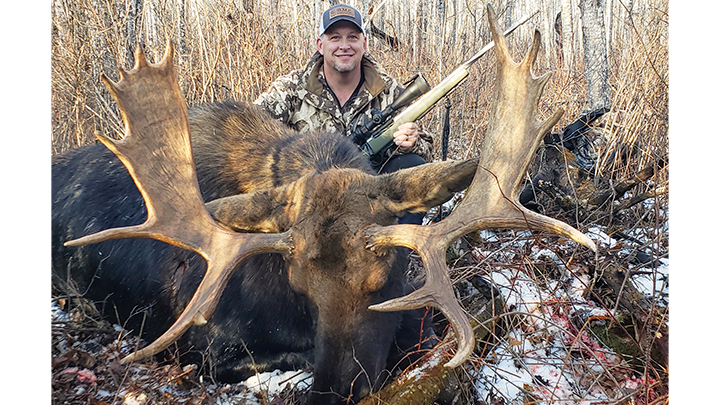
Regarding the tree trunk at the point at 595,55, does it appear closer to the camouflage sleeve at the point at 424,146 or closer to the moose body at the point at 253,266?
the camouflage sleeve at the point at 424,146

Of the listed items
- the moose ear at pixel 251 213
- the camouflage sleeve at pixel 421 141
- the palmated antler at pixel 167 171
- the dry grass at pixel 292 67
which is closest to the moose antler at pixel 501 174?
the moose ear at pixel 251 213

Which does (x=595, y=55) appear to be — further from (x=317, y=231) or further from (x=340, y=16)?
(x=317, y=231)

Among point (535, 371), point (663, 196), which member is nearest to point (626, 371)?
point (535, 371)

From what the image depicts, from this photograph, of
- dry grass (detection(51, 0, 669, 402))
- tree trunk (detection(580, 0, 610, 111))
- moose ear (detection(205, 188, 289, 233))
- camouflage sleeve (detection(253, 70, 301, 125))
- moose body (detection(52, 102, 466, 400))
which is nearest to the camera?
moose body (detection(52, 102, 466, 400))

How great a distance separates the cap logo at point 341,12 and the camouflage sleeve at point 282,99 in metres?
0.66

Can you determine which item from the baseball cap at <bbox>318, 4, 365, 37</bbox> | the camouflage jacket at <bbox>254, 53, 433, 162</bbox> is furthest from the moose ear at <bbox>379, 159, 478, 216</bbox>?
the baseball cap at <bbox>318, 4, 365, 37</bbox>

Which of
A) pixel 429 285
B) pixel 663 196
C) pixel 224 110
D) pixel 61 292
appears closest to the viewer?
pixel 429 285

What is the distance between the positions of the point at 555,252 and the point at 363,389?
185 cm

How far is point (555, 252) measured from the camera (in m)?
3.48

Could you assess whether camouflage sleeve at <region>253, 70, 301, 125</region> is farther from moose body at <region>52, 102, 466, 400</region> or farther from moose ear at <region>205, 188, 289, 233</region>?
moose ear at <region>205, 188, 289, 233</region>

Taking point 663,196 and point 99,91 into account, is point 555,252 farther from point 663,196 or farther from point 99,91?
point 99,91

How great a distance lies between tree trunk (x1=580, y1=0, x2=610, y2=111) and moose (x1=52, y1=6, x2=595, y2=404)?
3.93 metres

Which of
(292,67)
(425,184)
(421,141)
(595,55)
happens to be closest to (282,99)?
(421,141)

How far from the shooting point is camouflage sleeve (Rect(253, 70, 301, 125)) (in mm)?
4582
